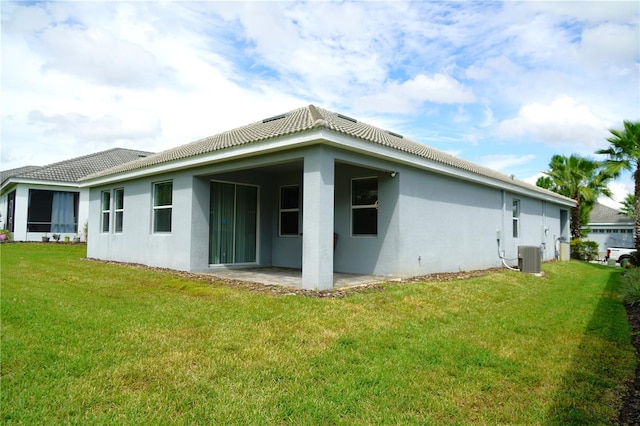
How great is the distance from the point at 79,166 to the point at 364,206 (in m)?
21.5

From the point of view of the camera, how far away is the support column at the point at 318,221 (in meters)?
8.10

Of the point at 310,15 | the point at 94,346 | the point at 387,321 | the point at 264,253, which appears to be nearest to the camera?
the point at 94,346

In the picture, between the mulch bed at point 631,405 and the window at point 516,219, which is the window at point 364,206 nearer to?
the mulch bed at point 631,405

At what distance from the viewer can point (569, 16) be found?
1003cm

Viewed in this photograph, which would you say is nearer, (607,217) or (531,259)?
(531,259)

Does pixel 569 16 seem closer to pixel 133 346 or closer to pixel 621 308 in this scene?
pixel 621 308

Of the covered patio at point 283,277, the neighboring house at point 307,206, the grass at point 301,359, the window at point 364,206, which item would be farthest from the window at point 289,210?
the grass at point 301,359

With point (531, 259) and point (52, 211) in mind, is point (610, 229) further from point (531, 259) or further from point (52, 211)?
point (52, 211)

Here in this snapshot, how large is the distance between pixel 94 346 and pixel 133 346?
1.39 ft

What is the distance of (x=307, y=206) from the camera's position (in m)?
8.34

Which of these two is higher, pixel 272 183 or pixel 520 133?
pixel 520 133

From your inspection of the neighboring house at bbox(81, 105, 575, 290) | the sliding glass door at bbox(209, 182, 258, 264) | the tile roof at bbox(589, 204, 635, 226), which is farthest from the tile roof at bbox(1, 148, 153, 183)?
the tile roof at bbox(589, 204, 635, 226)

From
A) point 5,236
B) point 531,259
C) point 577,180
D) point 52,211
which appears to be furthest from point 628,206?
point 5,236

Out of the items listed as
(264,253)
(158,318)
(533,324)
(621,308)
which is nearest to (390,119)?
(264,253)
